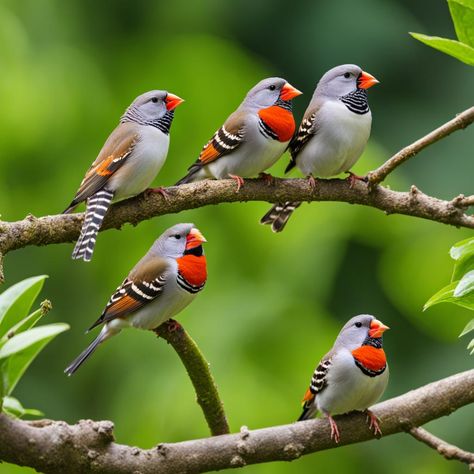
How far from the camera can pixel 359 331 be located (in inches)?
157

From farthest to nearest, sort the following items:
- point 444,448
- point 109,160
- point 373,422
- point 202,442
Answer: point 109,160 → point 373,422 → point 444,448 → point 202,442

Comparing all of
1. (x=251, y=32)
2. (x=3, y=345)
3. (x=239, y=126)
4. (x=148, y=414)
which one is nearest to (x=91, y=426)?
(x=3, y=345)

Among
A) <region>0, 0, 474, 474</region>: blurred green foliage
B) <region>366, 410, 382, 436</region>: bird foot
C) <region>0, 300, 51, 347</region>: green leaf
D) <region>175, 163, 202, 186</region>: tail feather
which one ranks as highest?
<region>0, 0, 474, 474</region>: blurred green foliage

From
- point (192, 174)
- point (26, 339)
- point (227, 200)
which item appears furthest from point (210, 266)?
point (26, 339)

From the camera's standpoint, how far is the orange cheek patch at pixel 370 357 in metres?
3.93

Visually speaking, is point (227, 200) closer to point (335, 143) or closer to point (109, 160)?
point (109, 160)

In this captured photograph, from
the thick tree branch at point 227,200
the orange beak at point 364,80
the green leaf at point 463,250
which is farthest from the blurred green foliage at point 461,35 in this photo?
the orange beak at point 364,80

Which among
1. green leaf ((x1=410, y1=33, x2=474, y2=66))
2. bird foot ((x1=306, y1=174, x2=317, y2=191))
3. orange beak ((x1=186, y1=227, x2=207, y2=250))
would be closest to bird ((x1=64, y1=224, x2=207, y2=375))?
orange beak ((x1=186, y1=227, x2=207, y2=250))

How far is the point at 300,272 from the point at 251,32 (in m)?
4.01

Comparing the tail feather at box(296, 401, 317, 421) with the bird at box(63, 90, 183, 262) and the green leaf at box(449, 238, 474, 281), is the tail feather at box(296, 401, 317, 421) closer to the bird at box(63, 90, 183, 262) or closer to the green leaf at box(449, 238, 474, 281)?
the bird at box(63, 90, 183, 262)

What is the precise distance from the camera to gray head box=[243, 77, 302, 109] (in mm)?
4191

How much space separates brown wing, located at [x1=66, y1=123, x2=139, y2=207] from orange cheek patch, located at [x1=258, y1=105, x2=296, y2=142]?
0.50 metres

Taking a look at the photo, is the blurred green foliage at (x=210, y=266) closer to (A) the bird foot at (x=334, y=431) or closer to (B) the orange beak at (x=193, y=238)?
(B) the orange beak at (x=193, y=238)

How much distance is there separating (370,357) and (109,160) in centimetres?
120
